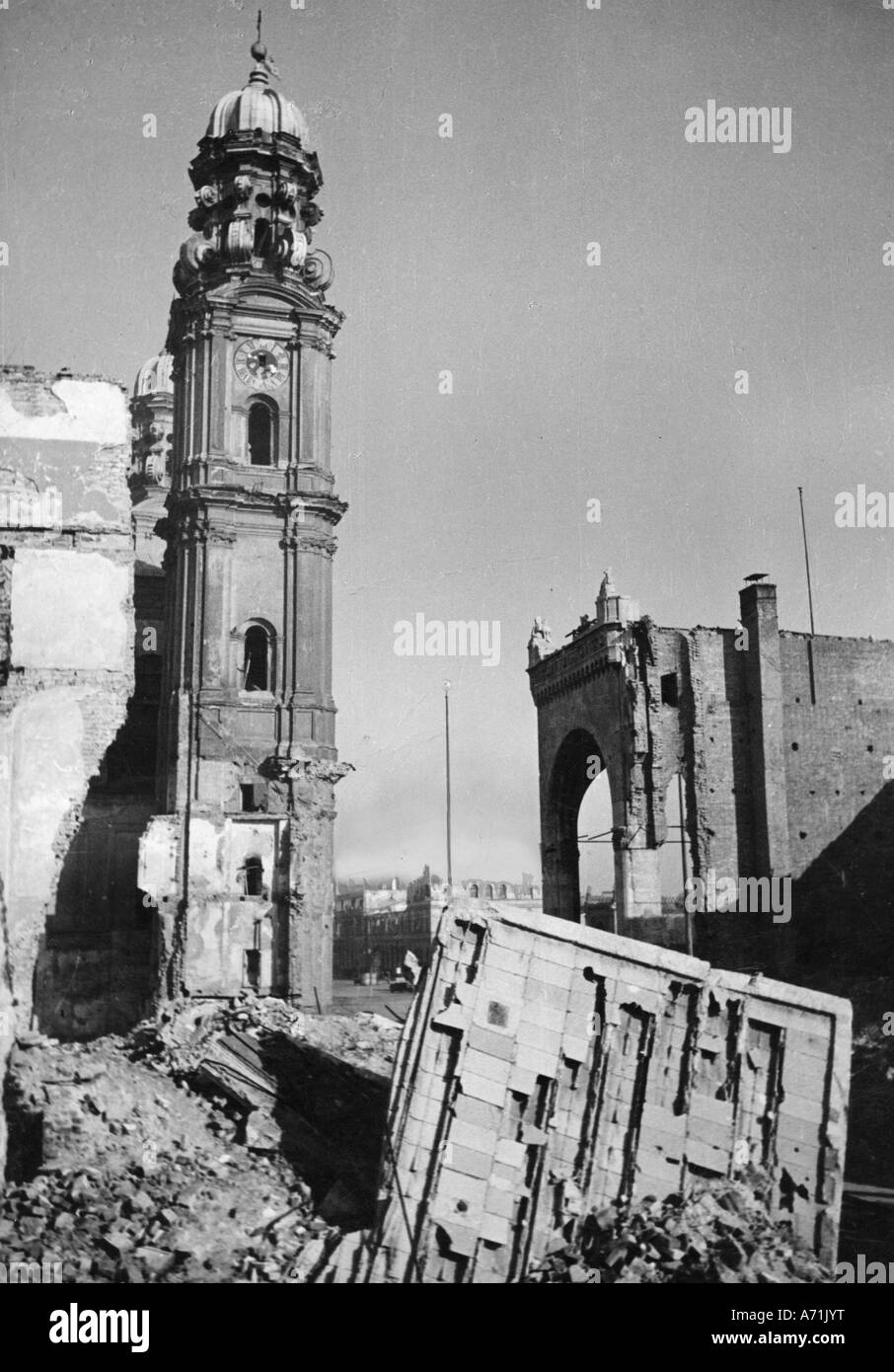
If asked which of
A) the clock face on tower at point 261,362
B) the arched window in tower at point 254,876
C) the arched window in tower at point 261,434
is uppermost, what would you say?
the clock face on tower at point 261,362

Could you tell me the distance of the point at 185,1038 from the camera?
20.7m

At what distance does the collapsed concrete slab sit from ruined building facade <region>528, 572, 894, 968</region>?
36.4ft

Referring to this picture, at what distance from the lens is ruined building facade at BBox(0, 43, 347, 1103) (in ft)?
86.2

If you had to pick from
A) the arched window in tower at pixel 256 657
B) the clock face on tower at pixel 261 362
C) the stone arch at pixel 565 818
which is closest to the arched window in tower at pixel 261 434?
the clock face on tower at pixel 261 362

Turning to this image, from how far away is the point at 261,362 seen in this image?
30.6 meters

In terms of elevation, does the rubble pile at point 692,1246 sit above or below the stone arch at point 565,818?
below

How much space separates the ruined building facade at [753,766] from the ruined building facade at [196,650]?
719cm

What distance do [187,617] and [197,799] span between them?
4.43 metres

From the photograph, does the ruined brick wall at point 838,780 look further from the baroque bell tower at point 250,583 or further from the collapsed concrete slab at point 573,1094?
the collapsed concrete slab at point 573,1094

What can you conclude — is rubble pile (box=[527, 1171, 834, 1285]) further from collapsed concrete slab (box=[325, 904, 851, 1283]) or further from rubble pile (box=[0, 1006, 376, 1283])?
rubble pile (box=[0, 1006, 376, 1283])

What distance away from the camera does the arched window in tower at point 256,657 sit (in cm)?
2973

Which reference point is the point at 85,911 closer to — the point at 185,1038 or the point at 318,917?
the point at 318,917

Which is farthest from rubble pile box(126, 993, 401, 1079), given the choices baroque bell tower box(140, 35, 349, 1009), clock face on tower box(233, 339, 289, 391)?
clock face on tower box(233, 339, 289, 391)
